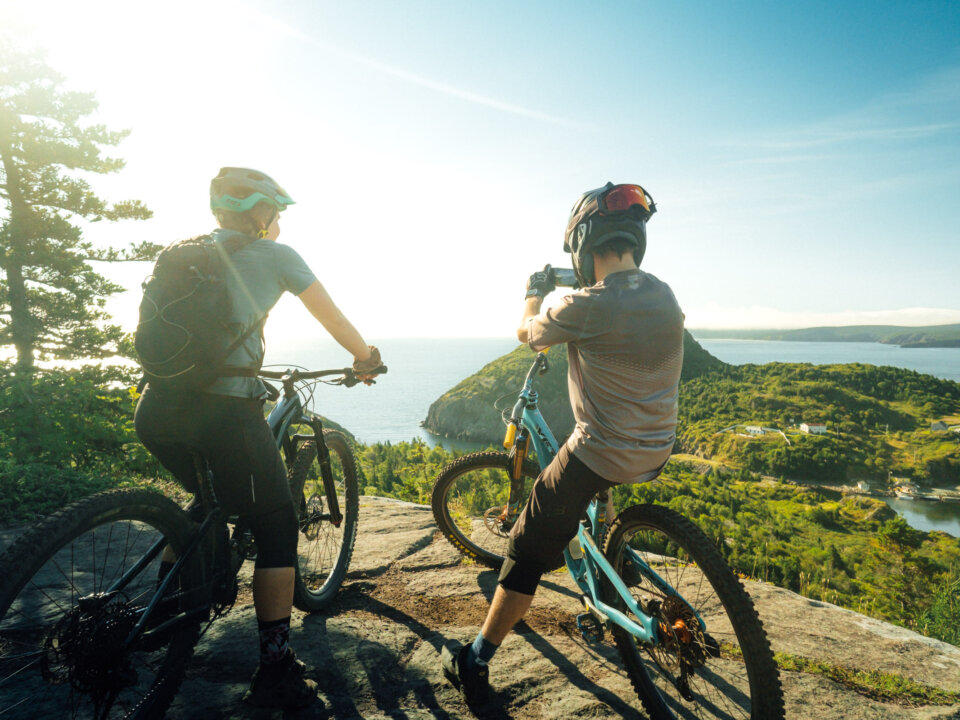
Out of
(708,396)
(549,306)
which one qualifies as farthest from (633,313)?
(708,396)

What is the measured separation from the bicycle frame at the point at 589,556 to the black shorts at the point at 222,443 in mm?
1741

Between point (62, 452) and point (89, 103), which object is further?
point (89, 103)

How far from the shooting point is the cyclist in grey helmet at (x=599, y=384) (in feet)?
7.07

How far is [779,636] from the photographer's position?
3.16m

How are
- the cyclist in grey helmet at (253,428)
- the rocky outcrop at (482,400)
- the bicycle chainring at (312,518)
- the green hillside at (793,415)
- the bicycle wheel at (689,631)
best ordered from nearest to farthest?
the bicycle wheel at (689,631), the cyclist in grey helmet at (253,428), the bicycle chainring at (312,518), the green hillside at (793,415), the rocky outcrop at (482,400)

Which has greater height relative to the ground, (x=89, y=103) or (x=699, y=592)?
(x=89, y=103)

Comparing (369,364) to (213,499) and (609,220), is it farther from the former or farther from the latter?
(609,220)

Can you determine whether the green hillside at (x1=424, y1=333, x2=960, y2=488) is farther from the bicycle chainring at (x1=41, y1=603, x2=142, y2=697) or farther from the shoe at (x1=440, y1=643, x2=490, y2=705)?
the bicycle chainring at (x1=41, y1=603, x2=142, y2=697)

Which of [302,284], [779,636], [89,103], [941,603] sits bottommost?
[941,603]

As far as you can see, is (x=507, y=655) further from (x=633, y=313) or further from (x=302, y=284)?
(x=302, y=284)

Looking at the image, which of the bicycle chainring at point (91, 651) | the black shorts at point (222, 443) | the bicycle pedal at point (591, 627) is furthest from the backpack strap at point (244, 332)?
the bicycle pedal at point (591, 627)

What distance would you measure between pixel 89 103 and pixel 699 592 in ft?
62.9

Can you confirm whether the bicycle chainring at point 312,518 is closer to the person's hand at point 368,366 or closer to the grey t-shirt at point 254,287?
the person's hand at point 368,366

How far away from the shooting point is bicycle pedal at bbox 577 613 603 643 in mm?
2852
